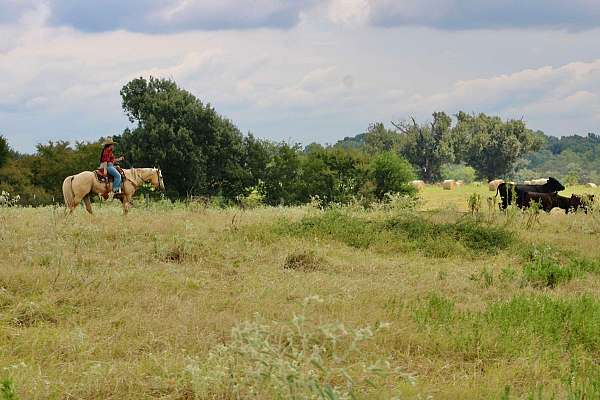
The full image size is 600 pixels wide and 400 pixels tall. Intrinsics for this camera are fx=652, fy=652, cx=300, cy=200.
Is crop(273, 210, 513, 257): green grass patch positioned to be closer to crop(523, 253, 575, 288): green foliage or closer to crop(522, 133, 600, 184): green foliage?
crop(523, 253, 575, 288): green foliage

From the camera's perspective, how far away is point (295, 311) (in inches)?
303

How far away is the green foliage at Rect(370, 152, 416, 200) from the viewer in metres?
32.0

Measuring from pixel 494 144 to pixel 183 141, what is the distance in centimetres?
5598

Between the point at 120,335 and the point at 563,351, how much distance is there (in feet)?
14.7

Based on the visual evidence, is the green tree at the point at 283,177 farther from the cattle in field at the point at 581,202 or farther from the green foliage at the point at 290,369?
the green foliage at the point at 290,369

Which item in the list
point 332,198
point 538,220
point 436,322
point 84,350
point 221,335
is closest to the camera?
point 84,350

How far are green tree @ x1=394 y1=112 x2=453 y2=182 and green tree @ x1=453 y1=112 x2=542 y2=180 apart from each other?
6.72ft

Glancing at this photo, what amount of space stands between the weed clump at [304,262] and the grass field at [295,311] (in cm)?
3

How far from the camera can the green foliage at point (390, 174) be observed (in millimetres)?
32031

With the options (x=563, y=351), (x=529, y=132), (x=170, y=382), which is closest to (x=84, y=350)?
(x=170, y=382)

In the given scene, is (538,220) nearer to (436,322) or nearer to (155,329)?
(436,322)

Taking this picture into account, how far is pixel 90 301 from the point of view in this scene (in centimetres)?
804

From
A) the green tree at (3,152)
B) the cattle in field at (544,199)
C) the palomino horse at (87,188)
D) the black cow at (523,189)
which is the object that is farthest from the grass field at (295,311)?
the green tree at (3,152)

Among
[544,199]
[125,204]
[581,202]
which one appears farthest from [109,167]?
[581,202]
